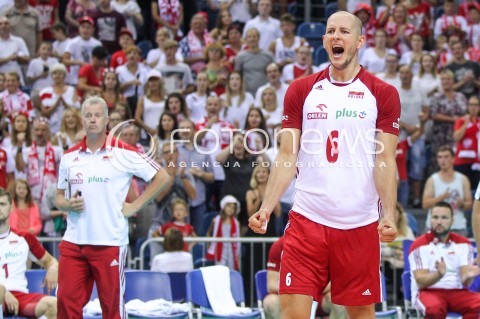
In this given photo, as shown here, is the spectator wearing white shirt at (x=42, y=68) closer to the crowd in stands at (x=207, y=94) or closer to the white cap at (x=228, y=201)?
the crowd in stands at (x=207, y=94)

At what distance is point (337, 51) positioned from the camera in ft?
24.2

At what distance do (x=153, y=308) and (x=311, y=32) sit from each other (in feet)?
30.5

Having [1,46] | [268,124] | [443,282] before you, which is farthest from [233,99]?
[443,282]

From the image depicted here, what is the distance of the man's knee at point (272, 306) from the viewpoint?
11.1 metres

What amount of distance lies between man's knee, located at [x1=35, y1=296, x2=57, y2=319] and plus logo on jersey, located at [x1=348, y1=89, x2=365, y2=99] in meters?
4.34

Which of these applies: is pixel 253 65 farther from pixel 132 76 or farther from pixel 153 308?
pixel 153 308

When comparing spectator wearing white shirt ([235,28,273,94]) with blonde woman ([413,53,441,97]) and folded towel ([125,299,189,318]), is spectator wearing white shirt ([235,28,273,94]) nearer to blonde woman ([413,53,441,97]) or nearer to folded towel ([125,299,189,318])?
blonde woman ([413,53,441,97])

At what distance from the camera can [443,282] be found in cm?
1169

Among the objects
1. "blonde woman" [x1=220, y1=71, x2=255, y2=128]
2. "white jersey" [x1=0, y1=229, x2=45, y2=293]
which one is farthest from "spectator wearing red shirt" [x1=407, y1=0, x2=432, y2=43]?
"white jersey" [x1=0, y1=229, x2=45, y2=293]

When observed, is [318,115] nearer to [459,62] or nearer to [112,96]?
[112,96]

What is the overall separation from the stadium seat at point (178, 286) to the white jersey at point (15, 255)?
2034 millimetres

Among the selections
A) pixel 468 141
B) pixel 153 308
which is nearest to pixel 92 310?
pixel 153 308

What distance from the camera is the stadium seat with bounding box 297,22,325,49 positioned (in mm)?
19172

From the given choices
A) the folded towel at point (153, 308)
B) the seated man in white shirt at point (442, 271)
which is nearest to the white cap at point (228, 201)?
the folded towel at point (153, 308)
